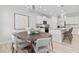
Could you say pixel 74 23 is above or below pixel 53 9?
below

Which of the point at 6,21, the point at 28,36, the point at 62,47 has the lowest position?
the point at 62,47

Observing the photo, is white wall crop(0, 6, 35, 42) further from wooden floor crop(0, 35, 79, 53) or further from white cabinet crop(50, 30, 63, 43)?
white cabinet crop(50, 30, 63, 43)

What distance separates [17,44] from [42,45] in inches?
15.1

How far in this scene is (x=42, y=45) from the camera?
1410 millimetres

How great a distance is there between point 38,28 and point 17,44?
1.33ft

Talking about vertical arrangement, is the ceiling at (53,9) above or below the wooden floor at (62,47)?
above

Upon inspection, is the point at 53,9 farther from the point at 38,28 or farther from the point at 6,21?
the point at 6,21

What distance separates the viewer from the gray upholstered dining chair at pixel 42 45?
1.37m

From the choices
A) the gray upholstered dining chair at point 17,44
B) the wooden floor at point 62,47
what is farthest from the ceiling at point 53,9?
the gray upholstered dining chair at point 17,44

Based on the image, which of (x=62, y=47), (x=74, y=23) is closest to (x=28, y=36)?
(x=62, y=47)

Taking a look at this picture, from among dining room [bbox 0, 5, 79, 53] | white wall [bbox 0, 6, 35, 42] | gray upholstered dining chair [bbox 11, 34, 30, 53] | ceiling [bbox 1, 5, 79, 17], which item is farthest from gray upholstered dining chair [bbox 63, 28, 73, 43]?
white wall [bbox 0, 6, 35, 42]

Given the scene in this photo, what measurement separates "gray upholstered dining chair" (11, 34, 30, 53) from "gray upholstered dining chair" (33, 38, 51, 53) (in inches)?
5.3

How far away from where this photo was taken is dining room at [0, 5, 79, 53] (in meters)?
1.34

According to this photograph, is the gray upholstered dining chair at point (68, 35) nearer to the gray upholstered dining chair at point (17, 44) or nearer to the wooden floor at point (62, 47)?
the wooden floor at point (62, 47)
